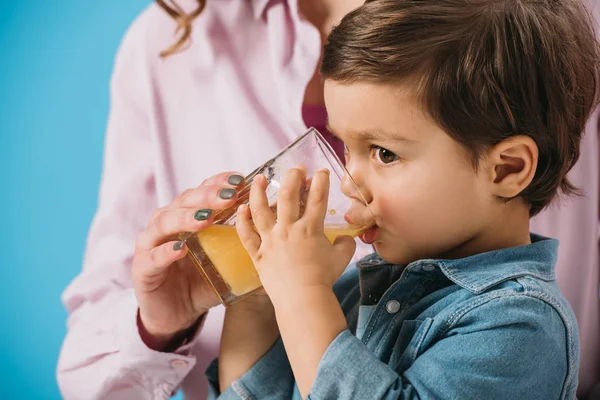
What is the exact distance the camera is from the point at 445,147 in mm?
812

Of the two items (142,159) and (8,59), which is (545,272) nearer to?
(142,159)

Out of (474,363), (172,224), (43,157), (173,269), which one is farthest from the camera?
(43,157)

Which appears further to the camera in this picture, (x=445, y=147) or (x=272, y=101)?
(x=272, y=101)

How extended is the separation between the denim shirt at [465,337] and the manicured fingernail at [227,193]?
7.9 inches

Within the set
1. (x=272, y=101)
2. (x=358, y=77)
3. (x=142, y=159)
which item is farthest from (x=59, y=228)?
(x=358, y=77)

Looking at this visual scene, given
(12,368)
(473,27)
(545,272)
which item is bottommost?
(12,368)

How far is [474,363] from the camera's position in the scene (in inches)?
29.7

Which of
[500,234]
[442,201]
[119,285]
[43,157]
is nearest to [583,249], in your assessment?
[500,234]

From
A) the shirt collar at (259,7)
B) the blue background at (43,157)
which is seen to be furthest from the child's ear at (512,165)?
the blue background at (43,157)

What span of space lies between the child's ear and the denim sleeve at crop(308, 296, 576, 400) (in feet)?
0.43

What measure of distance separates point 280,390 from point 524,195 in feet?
1.41

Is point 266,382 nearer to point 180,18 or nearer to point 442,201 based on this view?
point 442,201

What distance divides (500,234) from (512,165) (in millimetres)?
97

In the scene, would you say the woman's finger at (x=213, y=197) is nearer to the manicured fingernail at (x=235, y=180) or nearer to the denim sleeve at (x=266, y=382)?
the manicured fingernail at (x=235, y=180)
